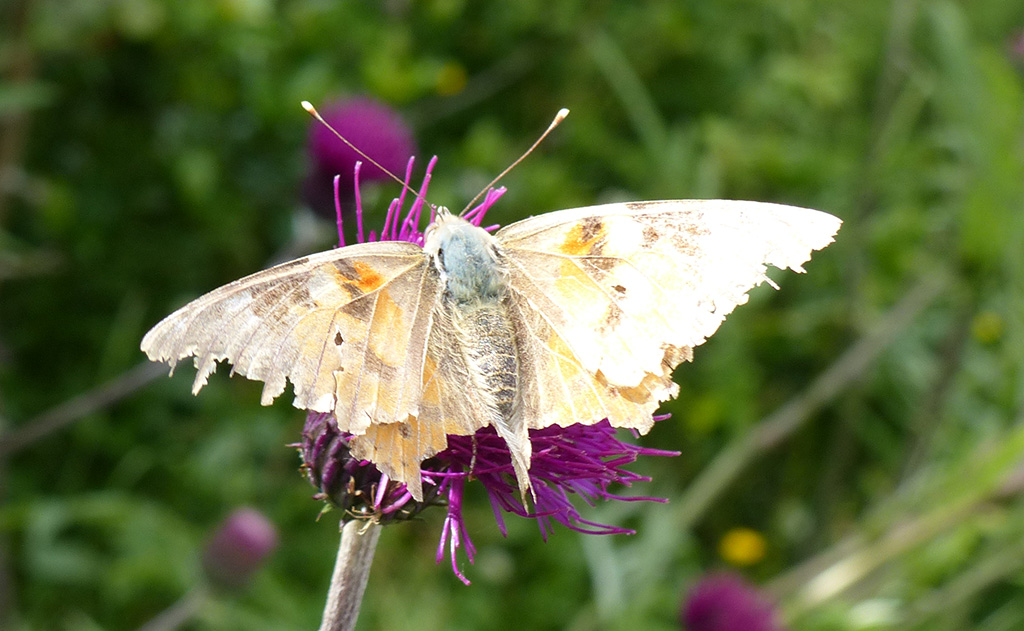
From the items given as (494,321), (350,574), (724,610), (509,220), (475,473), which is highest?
(509,220)

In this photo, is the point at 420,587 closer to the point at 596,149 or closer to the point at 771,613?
the point at 771,613

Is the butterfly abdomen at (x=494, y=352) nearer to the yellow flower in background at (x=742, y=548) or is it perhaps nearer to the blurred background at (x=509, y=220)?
the blurred background at (x=509, y=220)

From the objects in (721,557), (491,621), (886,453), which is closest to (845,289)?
(886,453)

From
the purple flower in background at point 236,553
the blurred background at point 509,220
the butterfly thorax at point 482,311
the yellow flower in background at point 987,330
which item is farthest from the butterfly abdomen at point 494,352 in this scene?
the yellow flower in background at point 987,330

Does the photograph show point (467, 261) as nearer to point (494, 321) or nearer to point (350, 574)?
point (494, 321)

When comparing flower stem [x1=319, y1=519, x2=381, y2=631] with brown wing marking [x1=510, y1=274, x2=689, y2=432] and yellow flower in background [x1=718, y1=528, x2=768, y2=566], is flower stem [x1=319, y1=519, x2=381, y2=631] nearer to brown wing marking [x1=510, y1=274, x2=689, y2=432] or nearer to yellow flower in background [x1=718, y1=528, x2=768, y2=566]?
brown wing marking [x1=510, y1=274, x2=689, y2=432]

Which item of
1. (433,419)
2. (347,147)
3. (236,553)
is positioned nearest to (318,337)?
(433,419)
